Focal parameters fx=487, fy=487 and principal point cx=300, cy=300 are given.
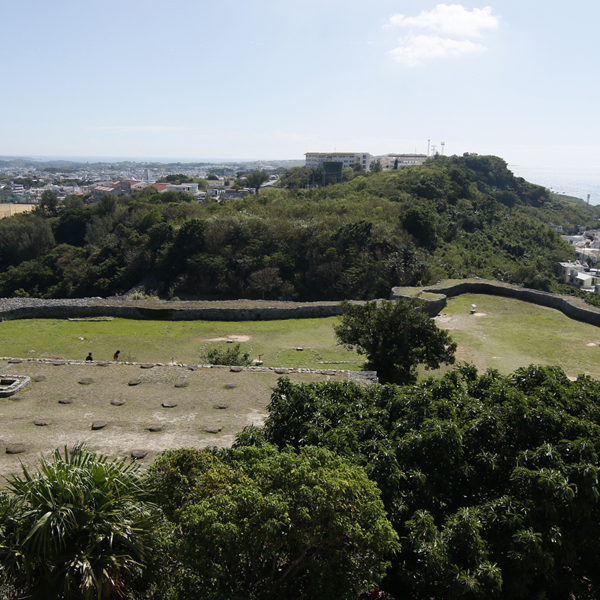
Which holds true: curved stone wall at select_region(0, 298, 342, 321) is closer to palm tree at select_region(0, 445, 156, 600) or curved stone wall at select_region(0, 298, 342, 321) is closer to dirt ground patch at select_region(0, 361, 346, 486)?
dirt ground patch at select_region(0, 361, 346, 486)

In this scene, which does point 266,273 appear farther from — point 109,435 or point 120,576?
point 120,576

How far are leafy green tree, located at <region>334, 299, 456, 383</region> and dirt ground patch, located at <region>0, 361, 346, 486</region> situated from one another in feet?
3.73

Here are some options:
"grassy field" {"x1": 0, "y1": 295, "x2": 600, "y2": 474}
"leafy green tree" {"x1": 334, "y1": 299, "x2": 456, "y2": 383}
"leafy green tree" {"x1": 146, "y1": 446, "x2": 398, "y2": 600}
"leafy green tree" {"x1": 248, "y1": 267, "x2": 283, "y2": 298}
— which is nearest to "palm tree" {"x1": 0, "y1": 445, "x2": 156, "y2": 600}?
"leafy green tree" {"x1": 146, "y1": 446, "x2": 398, "y2": 600}

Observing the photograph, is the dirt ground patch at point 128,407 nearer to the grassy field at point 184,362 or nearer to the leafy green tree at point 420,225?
the grassy field at point 184,362

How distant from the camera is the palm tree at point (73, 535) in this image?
4613 mm

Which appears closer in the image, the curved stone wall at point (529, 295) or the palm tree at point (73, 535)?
the palm tree at point (73, 535)

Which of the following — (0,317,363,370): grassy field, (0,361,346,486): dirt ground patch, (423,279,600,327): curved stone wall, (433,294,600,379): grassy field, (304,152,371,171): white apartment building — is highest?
(304,152,371,171): white apartment building

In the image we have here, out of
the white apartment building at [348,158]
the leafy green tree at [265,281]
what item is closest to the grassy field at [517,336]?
the leafy green tree at [265,281]

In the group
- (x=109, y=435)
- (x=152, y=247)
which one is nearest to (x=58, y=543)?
(x=109, y=435)

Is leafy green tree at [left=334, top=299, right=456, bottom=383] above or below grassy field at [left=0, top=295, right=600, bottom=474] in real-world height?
above

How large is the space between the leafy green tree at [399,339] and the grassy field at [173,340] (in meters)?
1.39

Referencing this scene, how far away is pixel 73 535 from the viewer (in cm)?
480

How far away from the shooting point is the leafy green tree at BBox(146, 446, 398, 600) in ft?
15.0

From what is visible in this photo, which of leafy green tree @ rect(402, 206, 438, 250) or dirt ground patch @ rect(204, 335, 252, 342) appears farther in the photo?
leafy green tree @ rect(402, 206, 438, 250)
